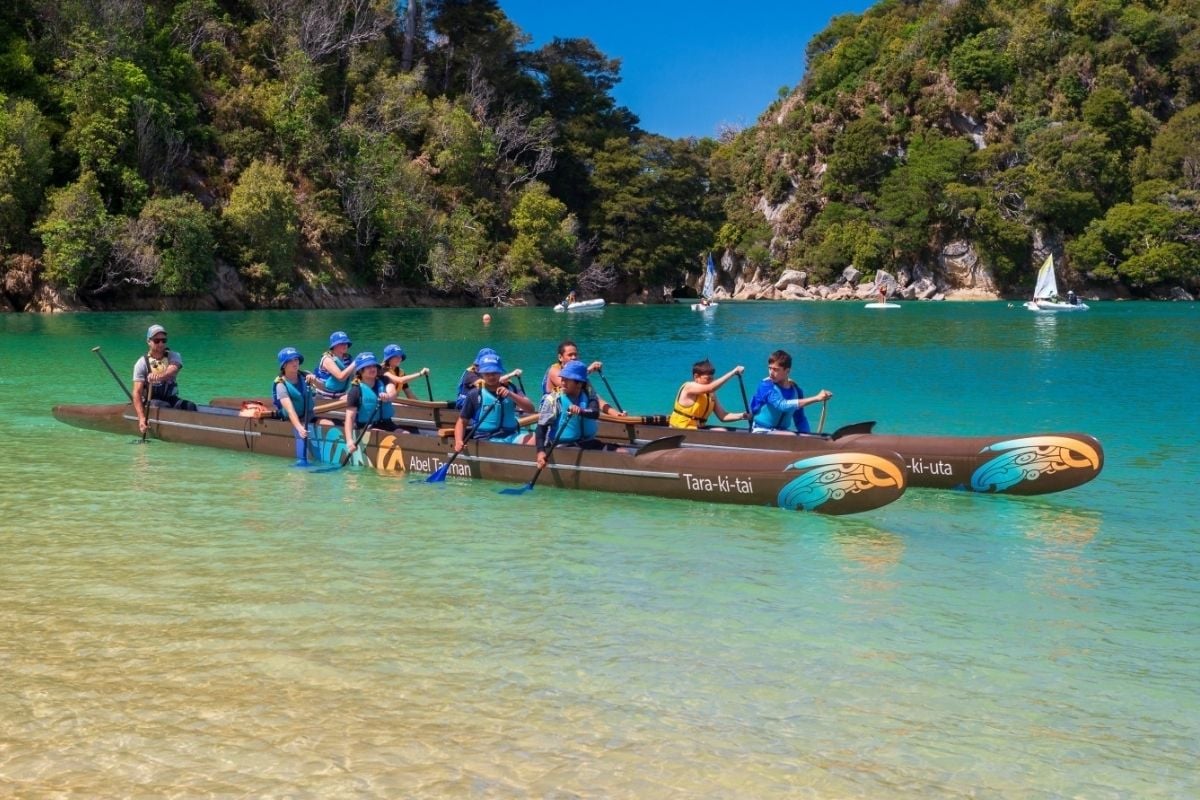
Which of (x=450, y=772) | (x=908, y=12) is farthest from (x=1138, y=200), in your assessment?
(x=450, y=772)

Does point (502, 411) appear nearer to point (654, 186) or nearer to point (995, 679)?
point (995, 679)

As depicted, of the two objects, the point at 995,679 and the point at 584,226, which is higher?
the point at 584,226

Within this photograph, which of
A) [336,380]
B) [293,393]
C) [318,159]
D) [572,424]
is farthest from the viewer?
[318,159]

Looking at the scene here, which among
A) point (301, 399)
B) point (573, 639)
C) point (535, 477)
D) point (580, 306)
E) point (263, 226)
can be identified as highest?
point (263, 226)

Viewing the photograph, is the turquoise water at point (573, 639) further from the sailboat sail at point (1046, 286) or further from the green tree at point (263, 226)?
the sailboat sail at point (1046, 286)

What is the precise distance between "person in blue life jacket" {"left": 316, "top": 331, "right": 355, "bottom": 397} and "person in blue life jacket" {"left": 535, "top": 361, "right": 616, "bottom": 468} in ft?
13.5

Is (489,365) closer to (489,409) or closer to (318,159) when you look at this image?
(489,409)

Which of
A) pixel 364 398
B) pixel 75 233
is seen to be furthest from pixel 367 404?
pixel 75 233

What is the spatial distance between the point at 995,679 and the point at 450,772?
3.65 metres

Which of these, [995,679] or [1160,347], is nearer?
[995,679]

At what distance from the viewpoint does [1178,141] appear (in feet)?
296

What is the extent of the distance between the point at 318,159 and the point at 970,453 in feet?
195

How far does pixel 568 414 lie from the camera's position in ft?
41.4

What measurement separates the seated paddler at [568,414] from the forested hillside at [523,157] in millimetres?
45696
